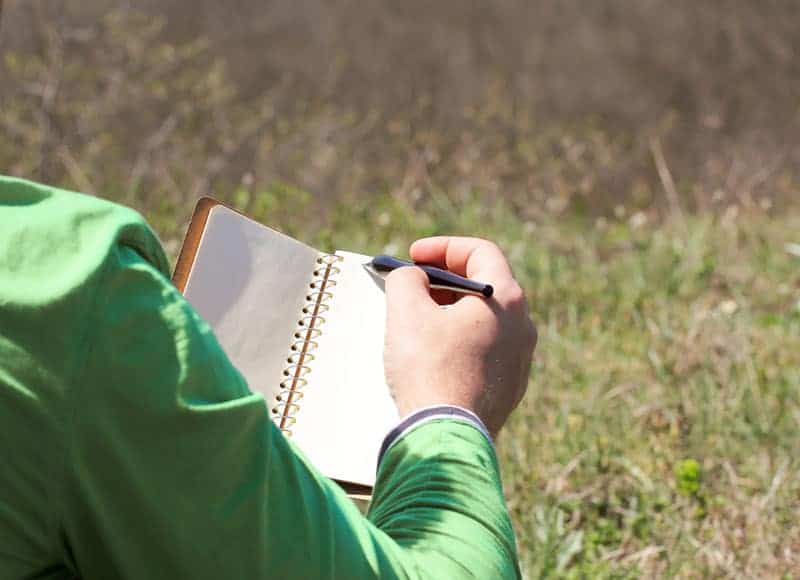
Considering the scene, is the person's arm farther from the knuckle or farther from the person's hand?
the knuckle

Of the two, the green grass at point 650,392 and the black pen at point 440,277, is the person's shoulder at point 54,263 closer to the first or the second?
the black pen at point 440,277

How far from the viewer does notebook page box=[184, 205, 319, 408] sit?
1380mm

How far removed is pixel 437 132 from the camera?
20.8 feet

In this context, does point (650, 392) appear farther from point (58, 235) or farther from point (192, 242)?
point (58, 235)

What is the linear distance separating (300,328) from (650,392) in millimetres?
1657

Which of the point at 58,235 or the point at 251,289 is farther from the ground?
the point at 58,235

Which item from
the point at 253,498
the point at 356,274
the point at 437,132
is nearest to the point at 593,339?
the point at 356,274

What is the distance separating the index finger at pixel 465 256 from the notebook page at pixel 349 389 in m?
0.06

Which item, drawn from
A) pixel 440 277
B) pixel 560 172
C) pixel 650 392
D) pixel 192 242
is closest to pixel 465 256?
pixel 440 277

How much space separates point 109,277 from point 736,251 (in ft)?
11.3

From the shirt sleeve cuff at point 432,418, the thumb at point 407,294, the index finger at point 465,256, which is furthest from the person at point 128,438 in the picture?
the index finger at point 465,256

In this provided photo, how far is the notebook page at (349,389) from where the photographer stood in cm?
142

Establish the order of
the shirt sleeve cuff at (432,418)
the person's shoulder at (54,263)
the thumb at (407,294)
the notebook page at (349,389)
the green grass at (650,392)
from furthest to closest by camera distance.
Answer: the green grass at (650,392)
the notebook page at (349,389)
the thumb at (407,294)
the shirt sleeve cuff at (432,418)
the person's shoulder at (54,263)

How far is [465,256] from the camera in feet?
4.83
